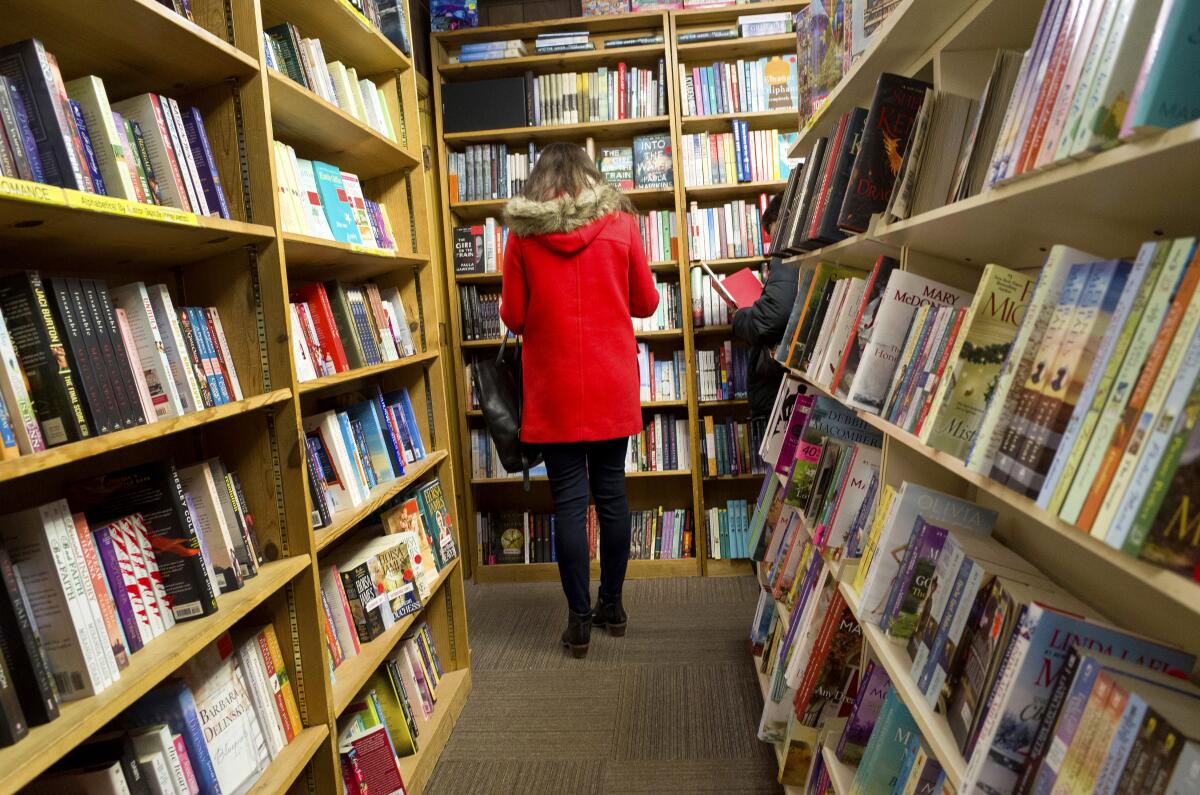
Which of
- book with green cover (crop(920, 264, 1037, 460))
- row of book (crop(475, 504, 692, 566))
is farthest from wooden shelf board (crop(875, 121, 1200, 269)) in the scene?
row of book (crop(475, 504, 692, 566))

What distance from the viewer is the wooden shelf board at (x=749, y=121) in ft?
10.2

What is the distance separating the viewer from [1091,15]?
0.66 m

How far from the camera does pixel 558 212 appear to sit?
7.47 feet

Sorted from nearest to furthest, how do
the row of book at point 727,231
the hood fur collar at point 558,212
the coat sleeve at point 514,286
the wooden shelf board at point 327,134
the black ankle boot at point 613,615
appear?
the wooden shelf board at point 327,134
the hood fur collar at point 558,212
the coat sleeve at point 514,286
the black ankle boot at point 613,615
the row of book at point 727,231

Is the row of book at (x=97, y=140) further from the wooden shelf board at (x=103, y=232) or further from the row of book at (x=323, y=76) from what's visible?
the row of book at (x=323, y=76)

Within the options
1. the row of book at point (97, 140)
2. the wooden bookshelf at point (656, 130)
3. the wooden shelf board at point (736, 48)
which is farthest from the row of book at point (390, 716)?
the wooden shelf board at point (736, 48)

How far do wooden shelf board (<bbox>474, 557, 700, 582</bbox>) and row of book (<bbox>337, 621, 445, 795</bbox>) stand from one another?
3.33 ft

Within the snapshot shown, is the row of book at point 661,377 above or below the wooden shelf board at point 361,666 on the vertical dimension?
above

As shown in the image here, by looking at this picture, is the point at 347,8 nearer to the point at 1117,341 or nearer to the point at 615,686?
the point at 1117,341

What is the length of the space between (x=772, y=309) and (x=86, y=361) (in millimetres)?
2034

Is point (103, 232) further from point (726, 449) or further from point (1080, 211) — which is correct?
point (726, 449)

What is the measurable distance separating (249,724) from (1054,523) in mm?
1275

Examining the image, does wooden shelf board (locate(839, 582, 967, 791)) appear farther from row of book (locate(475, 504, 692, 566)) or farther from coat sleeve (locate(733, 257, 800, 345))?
row of book (locate(475, 504, 692, 566))

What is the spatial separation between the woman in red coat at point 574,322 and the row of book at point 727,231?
0.80 metres
